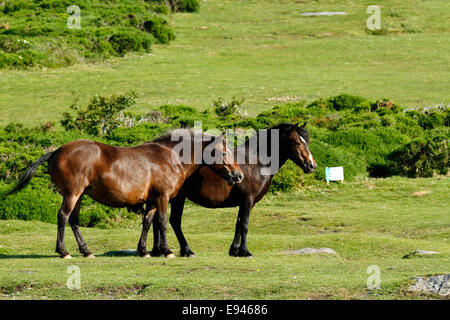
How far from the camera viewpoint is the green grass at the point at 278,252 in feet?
43.8

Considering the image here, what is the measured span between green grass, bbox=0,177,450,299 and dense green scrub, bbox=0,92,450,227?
190 cm

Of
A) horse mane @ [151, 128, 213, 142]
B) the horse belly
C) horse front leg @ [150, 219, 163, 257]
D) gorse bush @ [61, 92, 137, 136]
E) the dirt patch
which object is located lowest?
gorse bush @ [61, 92, 137, 136]

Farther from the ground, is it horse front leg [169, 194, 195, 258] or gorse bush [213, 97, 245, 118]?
horse front leg [169, 194, 195, 258]

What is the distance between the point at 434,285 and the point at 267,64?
50.7m

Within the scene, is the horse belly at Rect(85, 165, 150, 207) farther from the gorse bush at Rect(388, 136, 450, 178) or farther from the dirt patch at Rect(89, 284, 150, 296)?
the gorse bush at Rect(388, 136, 450, 178)

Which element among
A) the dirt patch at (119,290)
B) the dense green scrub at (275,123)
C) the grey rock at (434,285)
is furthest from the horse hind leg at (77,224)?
the dense green scrub at (275,123)

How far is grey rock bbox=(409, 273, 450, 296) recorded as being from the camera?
12789 mm

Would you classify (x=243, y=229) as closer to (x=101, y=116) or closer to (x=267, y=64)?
(x=101, y=116)

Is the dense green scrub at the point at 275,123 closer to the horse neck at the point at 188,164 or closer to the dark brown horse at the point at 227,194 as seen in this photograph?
the dark brown horse at the point at 227,194

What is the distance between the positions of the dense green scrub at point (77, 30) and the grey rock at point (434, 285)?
48.8 m

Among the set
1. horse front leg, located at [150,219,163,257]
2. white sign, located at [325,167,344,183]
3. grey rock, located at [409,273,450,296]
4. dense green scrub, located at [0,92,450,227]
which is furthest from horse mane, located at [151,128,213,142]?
white sign, located at [325,167,344,183]

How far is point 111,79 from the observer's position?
184 ft

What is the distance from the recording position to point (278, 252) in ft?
62.9

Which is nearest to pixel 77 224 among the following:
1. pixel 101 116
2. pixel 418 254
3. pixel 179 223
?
pixel 179 223
